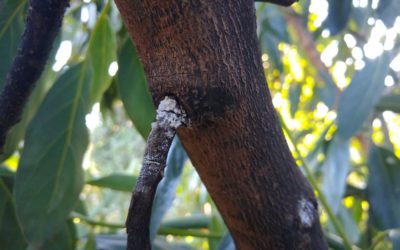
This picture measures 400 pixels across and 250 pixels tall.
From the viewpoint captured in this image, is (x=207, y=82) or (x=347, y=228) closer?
(x=207, y=82)

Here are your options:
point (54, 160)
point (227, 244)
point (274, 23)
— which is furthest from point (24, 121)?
point (274, 23)

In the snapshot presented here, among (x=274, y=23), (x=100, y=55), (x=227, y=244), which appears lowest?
(x=227, y=244)

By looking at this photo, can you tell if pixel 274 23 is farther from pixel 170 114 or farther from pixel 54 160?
pixel 170 114

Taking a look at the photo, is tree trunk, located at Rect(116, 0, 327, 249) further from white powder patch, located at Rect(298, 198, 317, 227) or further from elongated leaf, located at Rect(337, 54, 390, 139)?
elongated leaf, located at Rect(337, 54, 390, 139)

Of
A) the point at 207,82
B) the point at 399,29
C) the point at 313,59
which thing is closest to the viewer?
the point at 207,82

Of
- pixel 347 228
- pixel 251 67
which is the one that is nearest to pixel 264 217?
pixel 251 67

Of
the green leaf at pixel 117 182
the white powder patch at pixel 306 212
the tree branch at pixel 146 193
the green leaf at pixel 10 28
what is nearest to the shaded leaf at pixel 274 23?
the green leaf at pixel 117 182

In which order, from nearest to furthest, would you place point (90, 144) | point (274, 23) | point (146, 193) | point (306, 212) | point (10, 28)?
point (146, 193)
point (306, 212)
point (10, 28)
point (90, 144)
point (274, 23)

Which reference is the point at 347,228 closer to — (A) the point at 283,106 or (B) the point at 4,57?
(B) the point at 4,57
